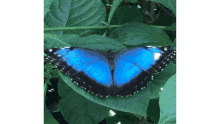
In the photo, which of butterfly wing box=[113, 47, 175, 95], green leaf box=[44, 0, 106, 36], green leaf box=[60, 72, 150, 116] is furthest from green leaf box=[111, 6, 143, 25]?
green leaf box=[60, 72, 150, 116]

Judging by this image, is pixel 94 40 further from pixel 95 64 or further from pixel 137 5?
pixel 137 5

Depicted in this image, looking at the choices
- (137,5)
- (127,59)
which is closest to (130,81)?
(127,59)

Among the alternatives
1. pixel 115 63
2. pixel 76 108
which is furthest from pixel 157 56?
pixel 76 108

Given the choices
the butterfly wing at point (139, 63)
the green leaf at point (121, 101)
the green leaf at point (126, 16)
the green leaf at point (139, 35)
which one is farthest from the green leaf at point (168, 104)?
the green leaf at point (126, 16)

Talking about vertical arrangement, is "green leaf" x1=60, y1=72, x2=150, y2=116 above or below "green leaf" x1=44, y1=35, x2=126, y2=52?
below

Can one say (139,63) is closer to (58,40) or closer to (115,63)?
(115,63)

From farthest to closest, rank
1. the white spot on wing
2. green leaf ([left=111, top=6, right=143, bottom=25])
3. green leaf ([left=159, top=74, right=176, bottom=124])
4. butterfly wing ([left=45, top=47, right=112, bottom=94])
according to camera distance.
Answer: green leaf ([left=111, top=6, right=143, bottom=25]) → the white spot on wing → butterfly wing ([left=45, top=47, right=112, bottom=94]) → green leaf ([left=159, top=74, right=176, bottom=124])

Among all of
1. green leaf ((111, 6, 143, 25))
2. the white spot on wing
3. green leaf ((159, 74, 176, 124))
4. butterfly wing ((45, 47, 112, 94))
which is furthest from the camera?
green leaf ((111, 6, 143, 25))

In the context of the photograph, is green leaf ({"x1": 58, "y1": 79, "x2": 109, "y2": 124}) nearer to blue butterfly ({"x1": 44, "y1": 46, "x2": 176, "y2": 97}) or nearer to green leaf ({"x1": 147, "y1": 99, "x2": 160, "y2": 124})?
blue butterfly ({"x1": 44, "y1": 46, "x2": 176, "y2": 97})
